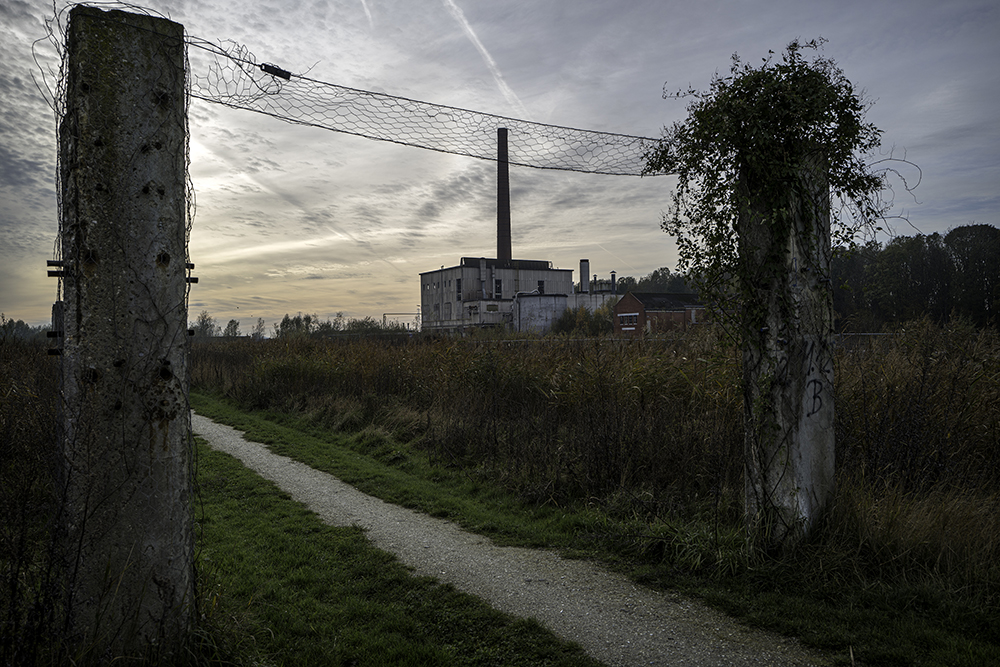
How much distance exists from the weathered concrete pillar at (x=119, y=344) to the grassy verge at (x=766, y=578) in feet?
10.8

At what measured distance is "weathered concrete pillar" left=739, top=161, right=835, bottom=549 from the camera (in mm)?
4465

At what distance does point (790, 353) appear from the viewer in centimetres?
447

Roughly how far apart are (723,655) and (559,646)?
978 mm

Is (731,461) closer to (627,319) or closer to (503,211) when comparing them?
(503,211)

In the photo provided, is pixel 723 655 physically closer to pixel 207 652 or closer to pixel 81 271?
pixel 207 652

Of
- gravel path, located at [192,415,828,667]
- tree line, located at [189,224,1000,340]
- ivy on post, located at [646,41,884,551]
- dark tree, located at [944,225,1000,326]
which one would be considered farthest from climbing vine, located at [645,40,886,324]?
dark tree, located at [944,225,1000,326]

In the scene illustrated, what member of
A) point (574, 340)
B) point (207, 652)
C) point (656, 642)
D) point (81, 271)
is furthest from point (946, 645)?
point (574, 340)

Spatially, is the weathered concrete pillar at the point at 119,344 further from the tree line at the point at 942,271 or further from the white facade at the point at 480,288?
the white facade at the point at 480,288

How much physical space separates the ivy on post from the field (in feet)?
1.34

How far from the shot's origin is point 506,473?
7.21m

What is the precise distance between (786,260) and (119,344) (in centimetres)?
440

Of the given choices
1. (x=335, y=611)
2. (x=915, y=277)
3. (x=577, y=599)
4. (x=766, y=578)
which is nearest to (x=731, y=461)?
(x=766, y=578)

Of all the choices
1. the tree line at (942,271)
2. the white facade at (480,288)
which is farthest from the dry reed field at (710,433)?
the white facade at (480,288)

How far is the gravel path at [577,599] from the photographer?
11.6 ft
